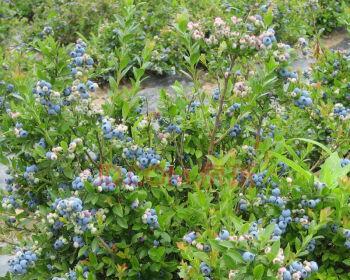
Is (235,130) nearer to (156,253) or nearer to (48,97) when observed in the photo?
(156,253)

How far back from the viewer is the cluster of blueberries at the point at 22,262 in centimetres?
246

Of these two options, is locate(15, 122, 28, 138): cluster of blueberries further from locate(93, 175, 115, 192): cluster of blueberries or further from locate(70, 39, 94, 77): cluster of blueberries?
locate(93, 175, 115, 192): cluster of blueberries

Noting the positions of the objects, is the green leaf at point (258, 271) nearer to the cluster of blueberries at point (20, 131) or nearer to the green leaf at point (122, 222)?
the green leaf at point (122, 222)

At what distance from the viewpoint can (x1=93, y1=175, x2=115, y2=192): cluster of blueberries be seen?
2281mm

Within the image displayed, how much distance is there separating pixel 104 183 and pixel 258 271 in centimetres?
73

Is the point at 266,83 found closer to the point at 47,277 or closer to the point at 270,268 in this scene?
the point at 270,268

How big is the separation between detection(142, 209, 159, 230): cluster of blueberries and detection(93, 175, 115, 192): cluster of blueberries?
183 millimetres

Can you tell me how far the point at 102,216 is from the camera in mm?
2244

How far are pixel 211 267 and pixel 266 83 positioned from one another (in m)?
0.92

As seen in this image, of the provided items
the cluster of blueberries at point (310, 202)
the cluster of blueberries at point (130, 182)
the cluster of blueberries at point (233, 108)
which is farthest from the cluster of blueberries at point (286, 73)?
the cluster of blueberries at point (130, 182)

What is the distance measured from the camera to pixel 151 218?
238cm

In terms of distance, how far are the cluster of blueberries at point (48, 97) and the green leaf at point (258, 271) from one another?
1.08 m

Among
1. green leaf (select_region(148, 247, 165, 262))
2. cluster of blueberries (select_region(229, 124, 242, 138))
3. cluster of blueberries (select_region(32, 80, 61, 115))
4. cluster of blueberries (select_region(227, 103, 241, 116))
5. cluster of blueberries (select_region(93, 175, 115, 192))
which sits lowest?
green leaf (select_region(148, 247, 165, 262))

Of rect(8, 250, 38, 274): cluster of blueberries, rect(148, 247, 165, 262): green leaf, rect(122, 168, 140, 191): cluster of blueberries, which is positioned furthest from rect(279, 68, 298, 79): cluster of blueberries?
rect(8, 250, 38, 274): cluster of blueberries
